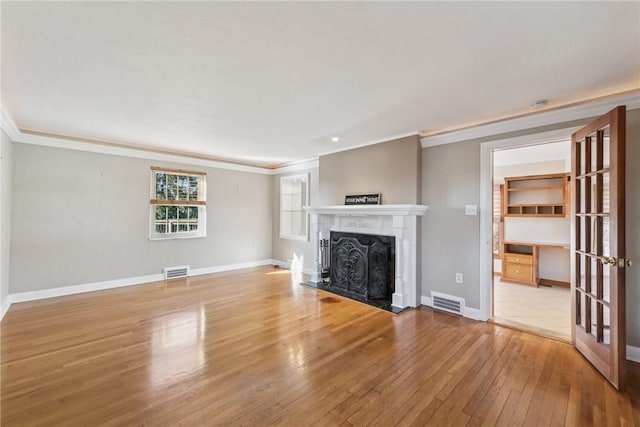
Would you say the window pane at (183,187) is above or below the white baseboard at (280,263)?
above

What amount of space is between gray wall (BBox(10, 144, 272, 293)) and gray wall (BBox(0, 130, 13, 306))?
0.21m

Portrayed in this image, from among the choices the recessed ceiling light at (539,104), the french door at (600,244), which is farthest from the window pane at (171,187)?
the french door at (600,244)

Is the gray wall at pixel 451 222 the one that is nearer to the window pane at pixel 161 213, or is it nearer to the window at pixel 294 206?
the window at pixel 294 206

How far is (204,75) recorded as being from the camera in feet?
7.69

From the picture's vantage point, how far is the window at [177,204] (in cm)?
520

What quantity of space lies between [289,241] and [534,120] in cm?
489

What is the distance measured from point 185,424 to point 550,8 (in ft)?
10.6

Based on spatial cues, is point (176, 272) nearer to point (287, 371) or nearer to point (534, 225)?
point (287, 371)

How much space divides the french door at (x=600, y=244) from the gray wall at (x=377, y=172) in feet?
5.56

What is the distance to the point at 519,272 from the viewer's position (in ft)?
17.2

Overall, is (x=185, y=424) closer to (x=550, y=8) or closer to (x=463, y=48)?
(x=463, y=48)

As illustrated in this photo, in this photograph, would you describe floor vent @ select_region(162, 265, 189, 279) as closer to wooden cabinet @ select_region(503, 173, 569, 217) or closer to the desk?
the desk

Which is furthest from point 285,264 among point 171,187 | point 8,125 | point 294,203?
point 8,125

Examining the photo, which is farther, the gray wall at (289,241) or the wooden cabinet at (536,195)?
the gray wall at (289,241)
